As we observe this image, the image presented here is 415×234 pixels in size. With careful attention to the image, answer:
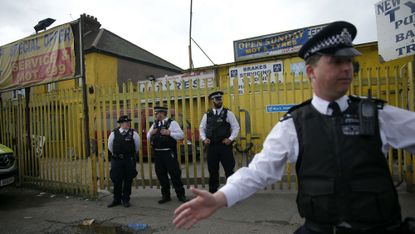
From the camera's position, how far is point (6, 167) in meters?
6.78

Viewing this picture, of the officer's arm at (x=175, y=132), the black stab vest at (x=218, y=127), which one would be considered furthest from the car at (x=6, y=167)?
the black stab vest at (x=218, y=127)

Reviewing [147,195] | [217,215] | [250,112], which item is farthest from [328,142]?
[147,195]

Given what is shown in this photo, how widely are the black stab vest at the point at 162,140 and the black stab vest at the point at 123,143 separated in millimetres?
383

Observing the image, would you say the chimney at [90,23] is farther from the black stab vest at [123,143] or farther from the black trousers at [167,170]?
the black trousers at [167,170]

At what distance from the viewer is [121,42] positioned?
71.6 feet

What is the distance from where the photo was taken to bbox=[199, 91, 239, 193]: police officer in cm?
583

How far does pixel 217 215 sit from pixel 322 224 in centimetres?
366

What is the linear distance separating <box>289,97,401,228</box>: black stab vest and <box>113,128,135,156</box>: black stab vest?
469cm

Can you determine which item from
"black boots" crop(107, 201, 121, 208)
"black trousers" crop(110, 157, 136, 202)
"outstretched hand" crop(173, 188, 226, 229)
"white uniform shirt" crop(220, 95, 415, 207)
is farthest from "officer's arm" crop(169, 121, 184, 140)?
"outstretched hand" crop(173, 188, 226, 229)

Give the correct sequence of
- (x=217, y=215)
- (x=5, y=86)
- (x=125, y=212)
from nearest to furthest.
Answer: (x=217, y=215)
(x=125, y=212)
(x=5, y=86)

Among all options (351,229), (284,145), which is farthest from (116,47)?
(351,229)

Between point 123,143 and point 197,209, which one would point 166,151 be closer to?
point 123,143

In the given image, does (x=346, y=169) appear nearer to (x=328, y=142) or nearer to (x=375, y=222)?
(x=328, y=142)

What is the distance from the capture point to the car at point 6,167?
6.63 metres
